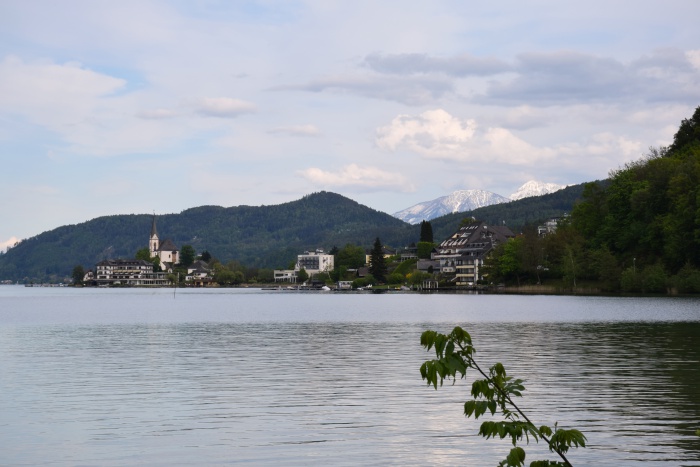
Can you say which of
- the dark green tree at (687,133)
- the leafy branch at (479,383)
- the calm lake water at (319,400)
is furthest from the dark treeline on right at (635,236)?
the leafy branch at (479,383)

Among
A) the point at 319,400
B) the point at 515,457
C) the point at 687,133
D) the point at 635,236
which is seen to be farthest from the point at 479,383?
the point at 687,133

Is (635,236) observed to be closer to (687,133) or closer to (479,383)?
(687,133)

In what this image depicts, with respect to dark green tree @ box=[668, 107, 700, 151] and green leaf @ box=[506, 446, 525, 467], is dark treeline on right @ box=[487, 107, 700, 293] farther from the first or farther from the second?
green leaf @ box=[506, 446, 525, 467]

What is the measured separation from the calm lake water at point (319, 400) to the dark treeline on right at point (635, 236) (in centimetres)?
6268

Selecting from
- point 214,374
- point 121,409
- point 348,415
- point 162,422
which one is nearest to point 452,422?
point 348,415

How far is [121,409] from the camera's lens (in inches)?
952

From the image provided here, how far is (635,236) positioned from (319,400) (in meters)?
104

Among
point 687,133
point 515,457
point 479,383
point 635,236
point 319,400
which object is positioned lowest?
point 319,400

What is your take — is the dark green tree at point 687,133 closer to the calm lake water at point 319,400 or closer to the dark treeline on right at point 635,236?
the dark treeline on right at point 635,236

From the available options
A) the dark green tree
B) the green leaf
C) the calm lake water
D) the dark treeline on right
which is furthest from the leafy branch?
the dark green tree

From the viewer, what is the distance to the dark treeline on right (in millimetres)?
109250

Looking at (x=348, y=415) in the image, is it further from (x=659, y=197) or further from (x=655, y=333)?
(x=659, y=197)

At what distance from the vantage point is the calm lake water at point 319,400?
1852cm

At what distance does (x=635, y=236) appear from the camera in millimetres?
Result: 121688
